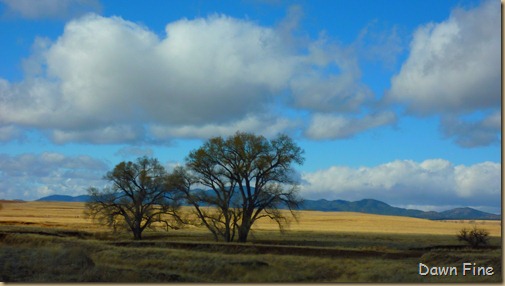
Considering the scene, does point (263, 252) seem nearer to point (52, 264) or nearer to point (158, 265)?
point (158, 265)

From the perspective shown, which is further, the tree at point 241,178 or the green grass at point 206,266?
the tree at point 241,178

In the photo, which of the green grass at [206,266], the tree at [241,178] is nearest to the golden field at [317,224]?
the tree at [241,178]

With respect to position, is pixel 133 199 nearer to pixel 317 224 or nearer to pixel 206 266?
pixel 206 266

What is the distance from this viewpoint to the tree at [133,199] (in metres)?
58.0

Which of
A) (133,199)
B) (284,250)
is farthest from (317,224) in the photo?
(284,250)

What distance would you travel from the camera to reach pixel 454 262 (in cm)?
2908

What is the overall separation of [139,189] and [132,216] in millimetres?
3448

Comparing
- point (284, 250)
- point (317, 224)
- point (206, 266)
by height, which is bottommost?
point (206, 266)

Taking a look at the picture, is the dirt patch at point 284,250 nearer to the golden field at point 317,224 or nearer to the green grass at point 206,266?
the green grass at point 206,266

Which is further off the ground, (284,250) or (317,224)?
(317,224)

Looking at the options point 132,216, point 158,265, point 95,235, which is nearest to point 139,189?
point 132,216

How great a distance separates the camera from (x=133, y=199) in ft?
192

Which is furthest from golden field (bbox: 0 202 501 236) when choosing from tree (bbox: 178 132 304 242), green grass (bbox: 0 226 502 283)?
green grass (bbox: 0 226 502 283)

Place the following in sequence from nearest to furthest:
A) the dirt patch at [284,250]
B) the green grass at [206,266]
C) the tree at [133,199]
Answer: the green grass at [206,266]
the dirt patch at [284,250]
the tree at [133,199]
